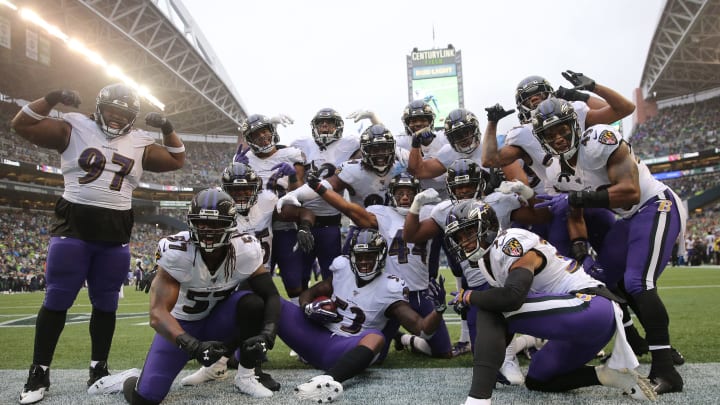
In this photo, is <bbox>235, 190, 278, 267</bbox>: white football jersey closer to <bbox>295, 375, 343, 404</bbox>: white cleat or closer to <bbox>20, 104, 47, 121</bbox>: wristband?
<bbox>20, 104, 47, 121</bbox>: wristband

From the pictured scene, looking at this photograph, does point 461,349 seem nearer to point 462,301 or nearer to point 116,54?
point 462,301

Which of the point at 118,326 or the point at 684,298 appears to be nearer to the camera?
the point at 118,326

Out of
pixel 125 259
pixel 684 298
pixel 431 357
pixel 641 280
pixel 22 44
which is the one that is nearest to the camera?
pixel 641 280

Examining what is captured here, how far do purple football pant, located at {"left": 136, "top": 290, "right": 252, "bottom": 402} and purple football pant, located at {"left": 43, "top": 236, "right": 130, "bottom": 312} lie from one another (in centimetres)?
75

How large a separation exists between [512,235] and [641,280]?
1098 mm

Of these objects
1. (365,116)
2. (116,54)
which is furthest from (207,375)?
(116,54)

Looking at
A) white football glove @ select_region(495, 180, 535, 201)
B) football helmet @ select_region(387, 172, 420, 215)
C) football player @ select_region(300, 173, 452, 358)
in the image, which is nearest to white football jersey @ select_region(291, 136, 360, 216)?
football player @ select_region(300, 173, 452, 358)

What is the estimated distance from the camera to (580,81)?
4.43 m

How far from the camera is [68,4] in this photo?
72.8 ft

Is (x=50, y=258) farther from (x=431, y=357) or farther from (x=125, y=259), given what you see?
(x=431, y=357)

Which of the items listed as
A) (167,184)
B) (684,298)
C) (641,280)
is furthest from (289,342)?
(167,184)

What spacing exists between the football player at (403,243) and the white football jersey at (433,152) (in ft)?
1.91

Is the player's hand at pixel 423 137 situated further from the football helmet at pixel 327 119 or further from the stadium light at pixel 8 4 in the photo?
the stadium light at pixel 8 4

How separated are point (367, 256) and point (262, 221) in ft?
4.24
